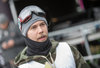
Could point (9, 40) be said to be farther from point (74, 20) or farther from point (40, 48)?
point (74, 20)

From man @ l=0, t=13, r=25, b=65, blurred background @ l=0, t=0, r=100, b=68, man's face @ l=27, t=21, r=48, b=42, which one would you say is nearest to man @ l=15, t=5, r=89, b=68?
man's face @ l=27, t=21, r=48, b=42

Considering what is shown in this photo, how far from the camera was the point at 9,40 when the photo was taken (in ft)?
17.3

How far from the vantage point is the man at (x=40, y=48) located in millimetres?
2541

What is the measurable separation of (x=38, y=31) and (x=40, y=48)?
0.60 feet

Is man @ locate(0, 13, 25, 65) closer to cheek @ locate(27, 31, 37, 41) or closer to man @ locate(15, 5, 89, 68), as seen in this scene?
man @ locate(15, 5, 89, 68)

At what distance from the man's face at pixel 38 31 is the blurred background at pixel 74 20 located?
131 inches

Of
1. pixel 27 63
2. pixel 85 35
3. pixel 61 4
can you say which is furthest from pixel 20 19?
pixel 61 4

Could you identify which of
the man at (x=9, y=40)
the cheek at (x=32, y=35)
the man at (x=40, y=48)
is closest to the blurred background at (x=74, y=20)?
the man at (x=9, y=40)

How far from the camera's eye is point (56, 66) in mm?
2621

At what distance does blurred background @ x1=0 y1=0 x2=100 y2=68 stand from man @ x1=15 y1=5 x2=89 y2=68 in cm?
320

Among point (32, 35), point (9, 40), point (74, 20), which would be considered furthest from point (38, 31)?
point (74, 20)

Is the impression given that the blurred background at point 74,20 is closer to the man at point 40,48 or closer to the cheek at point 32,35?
the man at point 40,48

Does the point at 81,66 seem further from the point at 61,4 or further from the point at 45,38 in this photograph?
the point at 61,4

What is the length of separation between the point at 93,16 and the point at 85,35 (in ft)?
7.29
